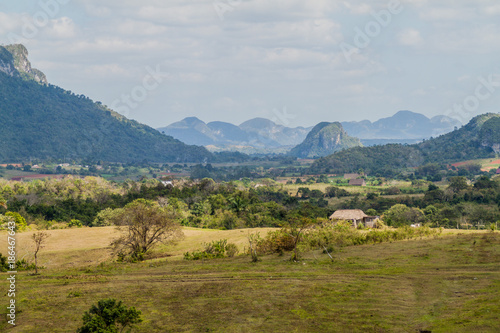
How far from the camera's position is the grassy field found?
2219 centimetres

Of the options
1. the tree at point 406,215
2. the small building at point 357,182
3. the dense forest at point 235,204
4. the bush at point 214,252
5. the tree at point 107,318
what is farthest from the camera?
the small building at point 357,182

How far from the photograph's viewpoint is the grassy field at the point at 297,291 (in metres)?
22.2

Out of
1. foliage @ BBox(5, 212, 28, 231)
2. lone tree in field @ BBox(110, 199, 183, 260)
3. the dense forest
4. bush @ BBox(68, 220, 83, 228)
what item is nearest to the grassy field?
lone tree in field @ BBox(110, 199, 183, 260)

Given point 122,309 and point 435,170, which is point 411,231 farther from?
point 435,170

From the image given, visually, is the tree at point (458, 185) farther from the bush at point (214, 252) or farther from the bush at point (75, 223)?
the bush at point (214, 252)

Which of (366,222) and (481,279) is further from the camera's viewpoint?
(366,222)

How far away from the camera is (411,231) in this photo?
44.9m

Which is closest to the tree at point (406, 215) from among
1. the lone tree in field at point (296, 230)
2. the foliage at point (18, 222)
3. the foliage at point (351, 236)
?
the foliage at point (351, 236)

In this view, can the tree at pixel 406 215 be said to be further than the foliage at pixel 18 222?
Yes

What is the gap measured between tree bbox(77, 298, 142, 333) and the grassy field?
115cm

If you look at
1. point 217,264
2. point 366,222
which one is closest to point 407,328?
point 217,264

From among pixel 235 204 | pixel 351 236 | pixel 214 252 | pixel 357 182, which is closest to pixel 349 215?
pixel 235 204

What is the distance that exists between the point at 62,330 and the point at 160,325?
162 inches

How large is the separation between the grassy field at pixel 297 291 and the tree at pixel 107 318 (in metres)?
1.15
